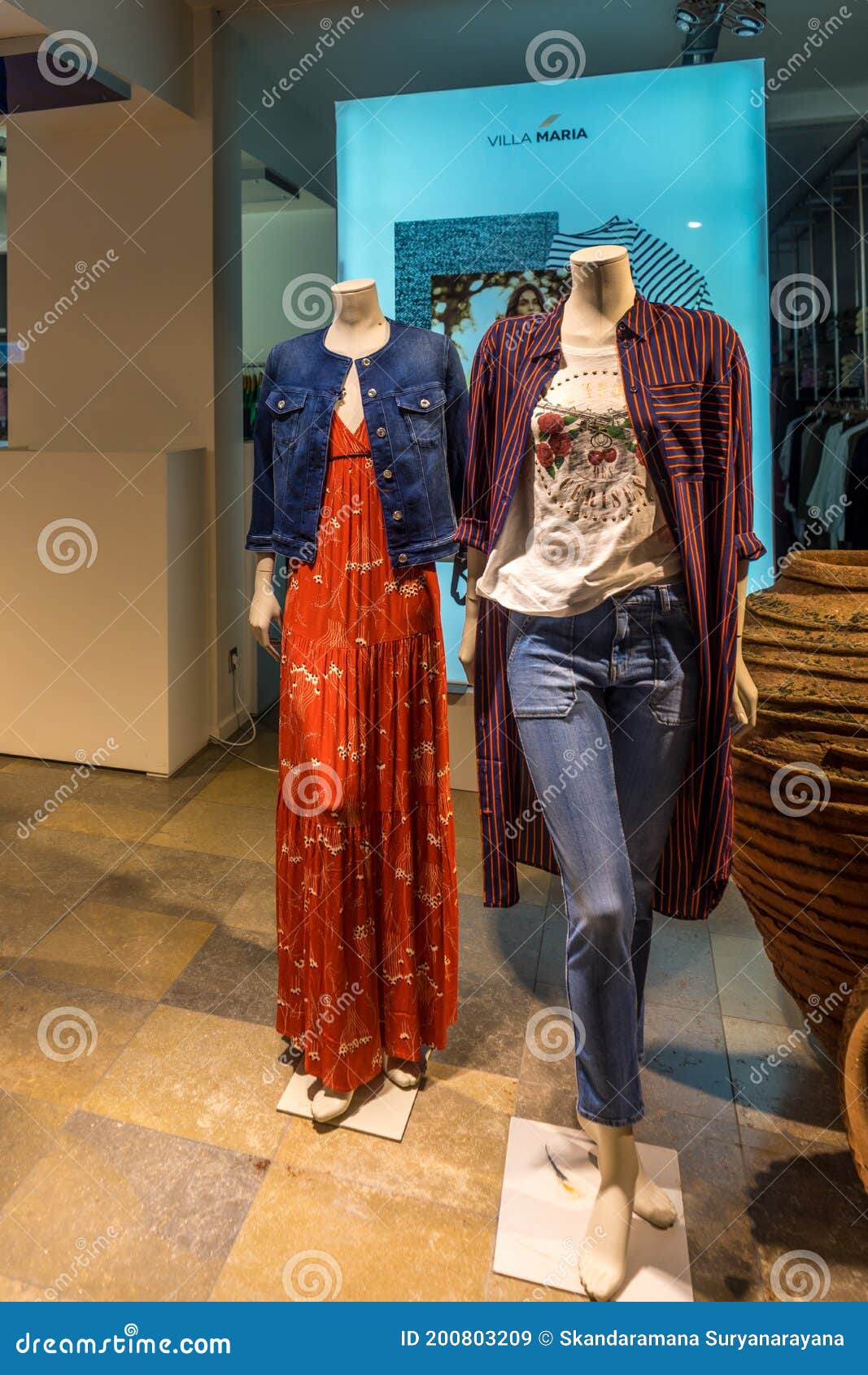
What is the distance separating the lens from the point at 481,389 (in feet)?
5.15

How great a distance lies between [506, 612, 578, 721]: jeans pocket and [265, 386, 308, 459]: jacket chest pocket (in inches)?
25.2

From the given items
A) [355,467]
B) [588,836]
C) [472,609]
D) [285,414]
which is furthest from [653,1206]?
[285,414]

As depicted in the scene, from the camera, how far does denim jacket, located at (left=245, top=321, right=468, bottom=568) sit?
1827mm

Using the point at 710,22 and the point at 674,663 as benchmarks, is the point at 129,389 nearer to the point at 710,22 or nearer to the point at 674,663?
the point at 710,22

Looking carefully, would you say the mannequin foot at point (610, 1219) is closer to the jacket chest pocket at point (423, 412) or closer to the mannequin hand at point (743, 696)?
the mannequin hand at point (743, 696)

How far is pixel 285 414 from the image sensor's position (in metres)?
1.87

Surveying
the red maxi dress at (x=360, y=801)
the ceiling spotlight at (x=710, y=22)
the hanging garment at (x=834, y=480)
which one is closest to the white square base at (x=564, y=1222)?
the red maxi dress at (x=360, y=801)

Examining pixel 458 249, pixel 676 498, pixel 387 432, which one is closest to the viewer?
pixel 676 498

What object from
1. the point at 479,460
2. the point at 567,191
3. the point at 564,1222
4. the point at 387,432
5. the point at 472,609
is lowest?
the point at 564,1222

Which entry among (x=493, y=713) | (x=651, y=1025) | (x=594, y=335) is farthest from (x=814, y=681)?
(x=651, y=1025)

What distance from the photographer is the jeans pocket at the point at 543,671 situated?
1.45m

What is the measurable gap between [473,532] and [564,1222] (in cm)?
114

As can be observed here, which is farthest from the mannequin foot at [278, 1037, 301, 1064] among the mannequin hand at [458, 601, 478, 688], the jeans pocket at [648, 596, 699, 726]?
the jeans pocket at [648, 596, 699, 726]

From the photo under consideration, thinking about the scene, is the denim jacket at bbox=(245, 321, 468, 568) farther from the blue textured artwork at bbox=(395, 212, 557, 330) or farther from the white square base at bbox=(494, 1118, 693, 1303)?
the blue textured artwork at bbox=(395, 212, 557, 330)
